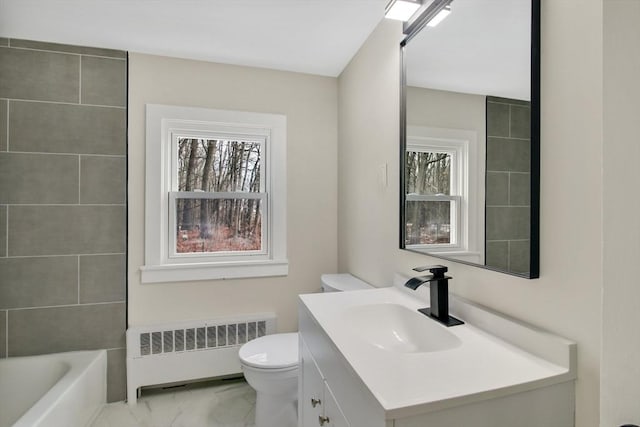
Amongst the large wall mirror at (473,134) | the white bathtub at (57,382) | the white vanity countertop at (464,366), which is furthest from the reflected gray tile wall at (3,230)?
the large wall mirror at (473,134)

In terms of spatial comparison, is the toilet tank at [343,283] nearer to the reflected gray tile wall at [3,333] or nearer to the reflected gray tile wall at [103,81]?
the reflected gray tile wall at [103,81]

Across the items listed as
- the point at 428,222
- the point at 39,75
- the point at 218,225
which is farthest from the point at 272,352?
the point at 39,75

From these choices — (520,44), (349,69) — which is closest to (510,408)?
(520,44)

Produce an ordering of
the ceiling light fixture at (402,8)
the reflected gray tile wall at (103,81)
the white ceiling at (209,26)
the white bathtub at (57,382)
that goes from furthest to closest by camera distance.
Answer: the reflected gray tile wall at (103,81) → the white bathtub at (57,382) → the white ceiling at (209,26) → the ceiling light fixture at (402,8)

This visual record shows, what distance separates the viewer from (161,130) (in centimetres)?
213

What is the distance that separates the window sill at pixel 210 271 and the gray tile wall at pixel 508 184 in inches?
62.0

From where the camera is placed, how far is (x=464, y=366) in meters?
0.78

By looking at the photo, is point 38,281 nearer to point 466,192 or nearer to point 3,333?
point 3,333

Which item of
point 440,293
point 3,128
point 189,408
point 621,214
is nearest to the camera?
point 621,214

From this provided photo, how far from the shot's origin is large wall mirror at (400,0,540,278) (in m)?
0.91

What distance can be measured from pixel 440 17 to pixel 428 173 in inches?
23.9

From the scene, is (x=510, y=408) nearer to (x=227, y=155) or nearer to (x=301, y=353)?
(x=301, y=353)

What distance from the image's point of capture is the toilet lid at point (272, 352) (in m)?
1.66

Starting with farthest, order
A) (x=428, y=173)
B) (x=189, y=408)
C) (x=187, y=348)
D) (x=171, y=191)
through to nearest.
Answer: (x=171, y=191)
(x=187, y=348)
(x=189, y=408)
(x=428, y=173)
